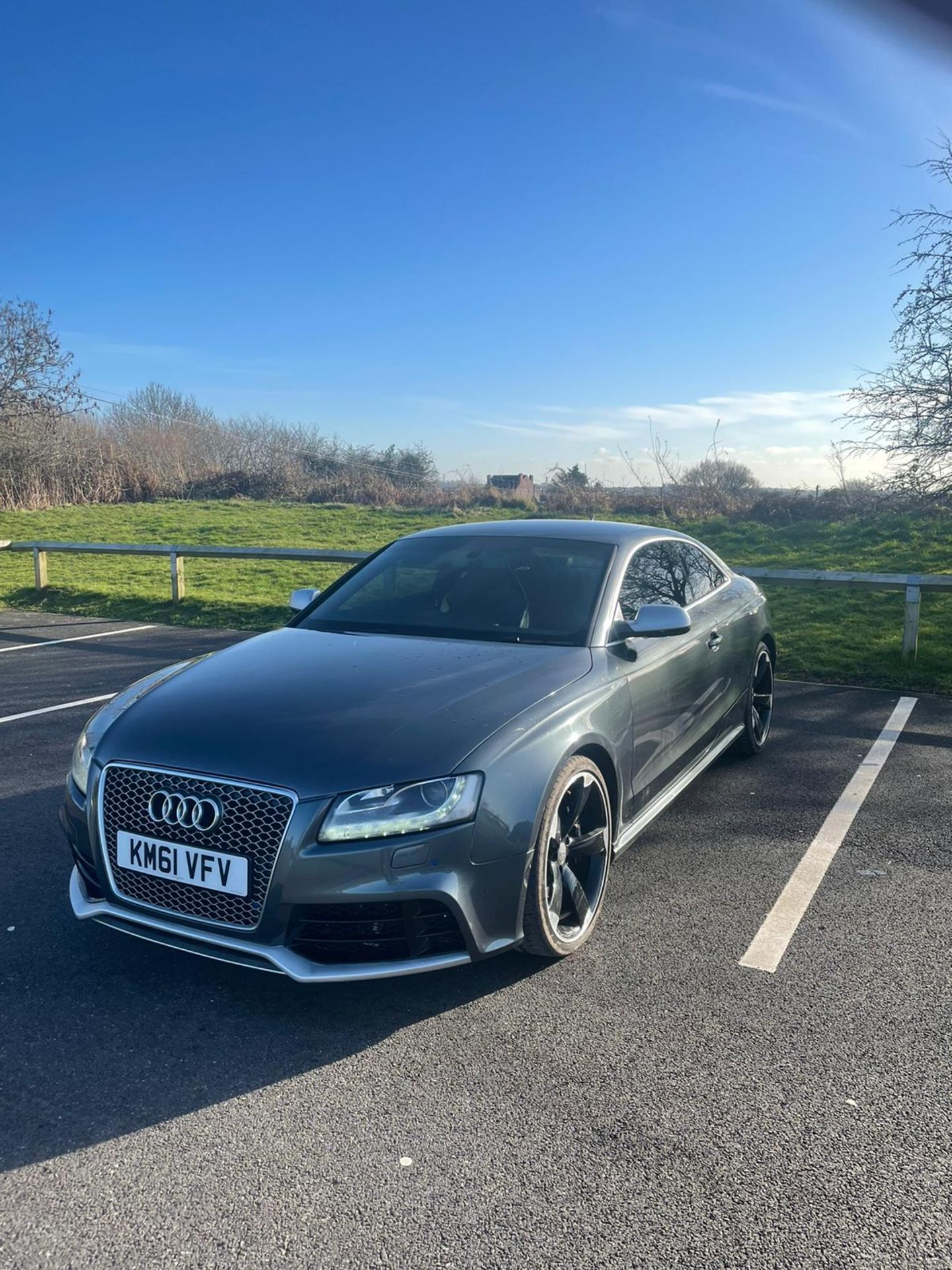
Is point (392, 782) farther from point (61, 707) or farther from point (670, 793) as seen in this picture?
point (61, 707)

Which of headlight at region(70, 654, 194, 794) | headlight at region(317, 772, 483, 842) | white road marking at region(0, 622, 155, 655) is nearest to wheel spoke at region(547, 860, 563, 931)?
headlight at region(317, 772, 483, 842)

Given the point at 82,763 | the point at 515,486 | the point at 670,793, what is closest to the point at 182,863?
the point at 82,763

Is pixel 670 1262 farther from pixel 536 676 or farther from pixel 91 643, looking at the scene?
pixel 91 643

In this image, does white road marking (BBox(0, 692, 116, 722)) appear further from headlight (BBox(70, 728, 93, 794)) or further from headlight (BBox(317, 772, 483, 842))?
headlight (BBox(317, 772, 483, 842))

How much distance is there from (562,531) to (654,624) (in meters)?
1.07

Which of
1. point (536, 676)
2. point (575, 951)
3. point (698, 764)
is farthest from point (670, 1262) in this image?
point (698, 764)

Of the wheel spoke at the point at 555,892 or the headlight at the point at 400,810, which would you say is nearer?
the headlight at the point at 400,810

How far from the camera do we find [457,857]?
2859 mm

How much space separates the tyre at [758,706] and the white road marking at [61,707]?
4.69m

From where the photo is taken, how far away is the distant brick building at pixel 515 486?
2583cm

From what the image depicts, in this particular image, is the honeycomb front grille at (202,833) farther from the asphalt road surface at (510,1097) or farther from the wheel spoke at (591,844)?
the wheel spoke at (591,844)

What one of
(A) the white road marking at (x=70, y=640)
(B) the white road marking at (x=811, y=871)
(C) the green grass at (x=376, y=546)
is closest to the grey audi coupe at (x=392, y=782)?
(B) the white road marking at (x=811, y=871)

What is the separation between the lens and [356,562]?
452 inches

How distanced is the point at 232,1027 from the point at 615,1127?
1.25m
